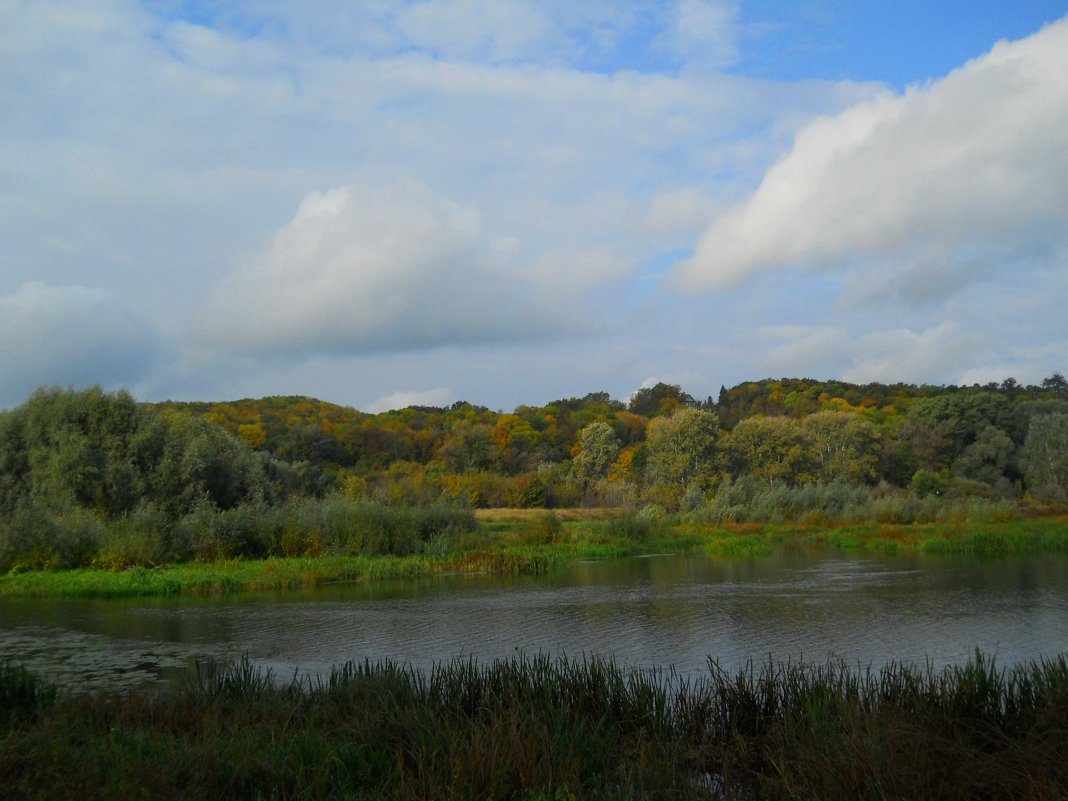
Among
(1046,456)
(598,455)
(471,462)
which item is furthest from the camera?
(471,462)

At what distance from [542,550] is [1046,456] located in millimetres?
38497

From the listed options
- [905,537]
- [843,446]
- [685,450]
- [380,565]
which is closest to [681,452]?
[685,450]

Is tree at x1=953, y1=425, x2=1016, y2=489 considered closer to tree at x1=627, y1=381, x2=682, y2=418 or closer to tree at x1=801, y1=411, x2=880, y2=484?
tree at x1=801, y1=411, x2=880, y2=484

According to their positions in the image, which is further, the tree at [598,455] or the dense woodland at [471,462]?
the tree at [598,455]

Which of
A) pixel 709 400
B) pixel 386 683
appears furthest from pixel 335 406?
pixel 386 683

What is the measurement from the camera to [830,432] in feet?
216

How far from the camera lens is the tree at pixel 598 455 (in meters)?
76.5

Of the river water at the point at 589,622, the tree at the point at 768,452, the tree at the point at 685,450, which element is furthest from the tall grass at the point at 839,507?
the river water at the point at 589,622

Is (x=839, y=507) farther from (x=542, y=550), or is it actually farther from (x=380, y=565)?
(x=380, y=565)

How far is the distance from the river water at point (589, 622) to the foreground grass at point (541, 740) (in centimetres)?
333

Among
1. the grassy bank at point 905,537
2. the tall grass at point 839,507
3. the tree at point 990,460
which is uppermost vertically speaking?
the tree at point 990,460

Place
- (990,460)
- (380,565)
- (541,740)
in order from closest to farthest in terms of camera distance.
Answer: (541,740) < (380,565) < (990,460)

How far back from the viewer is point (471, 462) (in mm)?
79125

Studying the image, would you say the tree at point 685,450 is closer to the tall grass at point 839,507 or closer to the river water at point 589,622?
the tall grass at point 839,507
